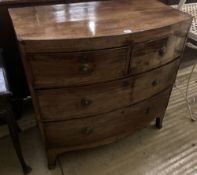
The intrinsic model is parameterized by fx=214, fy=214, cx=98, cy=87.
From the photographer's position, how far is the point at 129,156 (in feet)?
4.73

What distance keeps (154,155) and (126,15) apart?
0.94m

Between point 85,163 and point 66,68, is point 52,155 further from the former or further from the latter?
point 66,68

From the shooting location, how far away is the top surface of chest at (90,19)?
2.87 feet

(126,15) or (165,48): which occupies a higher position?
(126,15)

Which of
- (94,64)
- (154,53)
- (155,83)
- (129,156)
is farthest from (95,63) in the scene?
(129,156)

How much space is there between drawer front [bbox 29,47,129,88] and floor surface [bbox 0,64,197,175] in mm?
654

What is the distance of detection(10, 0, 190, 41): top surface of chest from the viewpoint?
2.87ft

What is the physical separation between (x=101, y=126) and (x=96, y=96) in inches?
8.9

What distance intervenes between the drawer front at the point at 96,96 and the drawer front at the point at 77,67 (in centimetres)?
5

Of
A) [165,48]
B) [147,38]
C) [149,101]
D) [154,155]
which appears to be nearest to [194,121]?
[154,155]

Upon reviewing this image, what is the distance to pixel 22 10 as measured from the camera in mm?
1083

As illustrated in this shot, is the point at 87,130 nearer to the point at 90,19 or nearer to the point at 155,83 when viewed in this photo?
the point at 155,83

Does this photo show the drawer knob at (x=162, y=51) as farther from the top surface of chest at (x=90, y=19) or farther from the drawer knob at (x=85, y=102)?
the drawer knob at (x=85, y=102)

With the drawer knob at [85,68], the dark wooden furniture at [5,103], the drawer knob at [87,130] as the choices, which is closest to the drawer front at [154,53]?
the drawer knob at [85,68]
